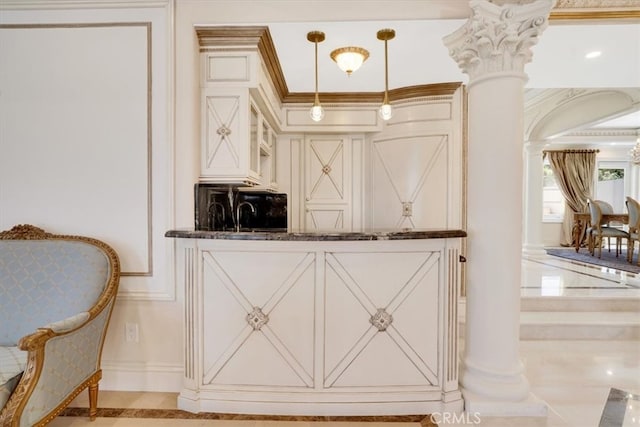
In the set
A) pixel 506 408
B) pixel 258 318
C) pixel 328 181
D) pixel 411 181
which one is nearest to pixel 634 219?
pixel 411 181

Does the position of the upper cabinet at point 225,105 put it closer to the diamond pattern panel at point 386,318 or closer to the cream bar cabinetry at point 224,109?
the cream bar cabinetry at point 224,109

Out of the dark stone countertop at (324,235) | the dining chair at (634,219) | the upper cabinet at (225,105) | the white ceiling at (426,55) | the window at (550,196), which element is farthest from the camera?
the window at (550,196)

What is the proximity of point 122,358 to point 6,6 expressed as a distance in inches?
97.8

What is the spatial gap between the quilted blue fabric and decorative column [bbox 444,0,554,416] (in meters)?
2.27

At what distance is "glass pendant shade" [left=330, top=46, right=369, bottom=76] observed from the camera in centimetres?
239

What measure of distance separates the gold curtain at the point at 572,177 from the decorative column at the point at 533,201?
198cm

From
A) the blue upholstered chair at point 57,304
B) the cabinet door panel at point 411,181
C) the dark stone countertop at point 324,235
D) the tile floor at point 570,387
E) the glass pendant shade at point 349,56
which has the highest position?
the glass pendant shade at point 349,56

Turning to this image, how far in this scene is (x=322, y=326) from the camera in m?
1.72

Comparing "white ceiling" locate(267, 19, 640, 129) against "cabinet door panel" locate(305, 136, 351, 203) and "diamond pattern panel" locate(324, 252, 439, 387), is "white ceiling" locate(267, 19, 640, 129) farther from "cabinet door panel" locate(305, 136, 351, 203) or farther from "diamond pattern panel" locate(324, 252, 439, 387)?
"diamond pattern panel" locate(324, 252, 439, 387)

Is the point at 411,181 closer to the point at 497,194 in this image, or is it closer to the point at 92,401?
the point at 497,194

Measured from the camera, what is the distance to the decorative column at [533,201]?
20.1 ft

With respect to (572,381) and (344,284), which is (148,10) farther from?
(572,381)

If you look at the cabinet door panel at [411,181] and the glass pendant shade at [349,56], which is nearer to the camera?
the glass pendant shade at [349,56]

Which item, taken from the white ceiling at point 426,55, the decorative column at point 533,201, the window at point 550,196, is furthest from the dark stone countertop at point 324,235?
the window at point 550,196
